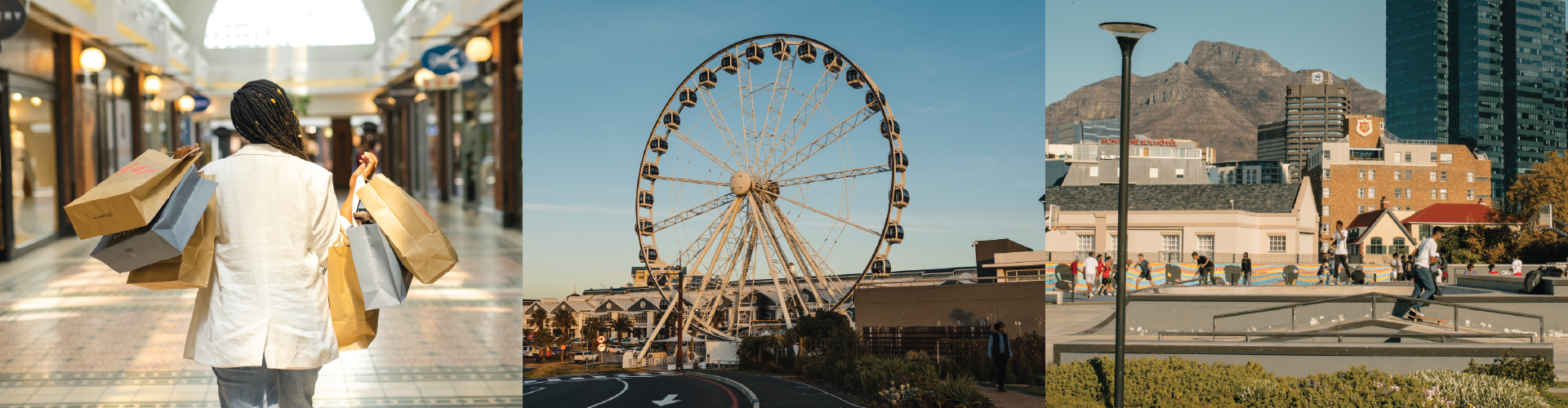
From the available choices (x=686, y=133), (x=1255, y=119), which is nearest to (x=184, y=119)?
(x=686, y=133)

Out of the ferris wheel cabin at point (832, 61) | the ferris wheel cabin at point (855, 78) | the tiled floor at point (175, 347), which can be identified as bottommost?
the tiled floor at point (175, 347)

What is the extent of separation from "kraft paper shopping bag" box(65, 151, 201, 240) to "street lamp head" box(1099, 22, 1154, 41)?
5299mm

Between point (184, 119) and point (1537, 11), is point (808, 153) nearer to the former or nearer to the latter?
point (184, 119)

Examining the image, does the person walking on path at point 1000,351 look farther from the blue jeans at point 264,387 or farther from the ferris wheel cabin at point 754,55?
the blue jeans at point 264,387

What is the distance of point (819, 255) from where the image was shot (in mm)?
5191

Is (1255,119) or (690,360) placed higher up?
(1255,119)

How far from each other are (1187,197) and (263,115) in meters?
48.0

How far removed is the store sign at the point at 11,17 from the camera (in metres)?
10.4

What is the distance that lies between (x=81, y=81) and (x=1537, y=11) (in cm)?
5117

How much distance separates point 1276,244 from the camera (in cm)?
3653

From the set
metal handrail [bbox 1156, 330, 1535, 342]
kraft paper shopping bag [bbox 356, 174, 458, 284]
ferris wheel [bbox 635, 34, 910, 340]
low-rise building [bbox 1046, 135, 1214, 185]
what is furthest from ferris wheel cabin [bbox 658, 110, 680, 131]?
low-rise building [bbox 1046, 135, 1214, 185]

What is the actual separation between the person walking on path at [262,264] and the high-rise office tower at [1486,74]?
4769cm

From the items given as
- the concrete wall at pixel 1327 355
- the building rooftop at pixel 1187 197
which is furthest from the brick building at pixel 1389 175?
the concrete wall at pixel 1327 355

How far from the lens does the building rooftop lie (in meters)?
38.7
